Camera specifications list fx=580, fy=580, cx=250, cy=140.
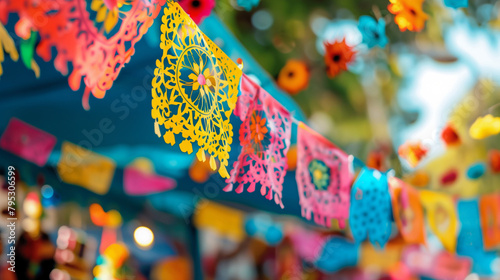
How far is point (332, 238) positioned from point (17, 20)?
3.24 metres

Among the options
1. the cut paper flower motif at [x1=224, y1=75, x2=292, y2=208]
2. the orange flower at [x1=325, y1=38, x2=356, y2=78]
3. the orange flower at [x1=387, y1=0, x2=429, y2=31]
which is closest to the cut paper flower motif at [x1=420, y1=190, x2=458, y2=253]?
the orange flower at [x1=325, y1=38, x2=356, y2=78]

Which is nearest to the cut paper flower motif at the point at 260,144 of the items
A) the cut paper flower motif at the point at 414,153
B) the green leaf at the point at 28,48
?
the green leaf at the point at 28,48

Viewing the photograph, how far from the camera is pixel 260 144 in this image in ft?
5.73

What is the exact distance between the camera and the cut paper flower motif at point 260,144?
64.6 inches

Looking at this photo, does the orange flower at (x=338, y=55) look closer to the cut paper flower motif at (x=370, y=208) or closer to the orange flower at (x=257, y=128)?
the cut paper flower motif at (x=370, y=208)

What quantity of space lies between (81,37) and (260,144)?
0.71 m

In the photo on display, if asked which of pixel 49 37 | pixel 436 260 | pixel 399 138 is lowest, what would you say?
pixel 49 37

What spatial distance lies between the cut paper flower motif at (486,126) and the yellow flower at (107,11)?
2.94 meters

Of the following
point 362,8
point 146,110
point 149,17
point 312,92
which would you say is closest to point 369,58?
point 312,92

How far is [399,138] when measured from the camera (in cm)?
430

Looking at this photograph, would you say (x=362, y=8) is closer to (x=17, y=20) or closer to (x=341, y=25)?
(x=341, y=25)

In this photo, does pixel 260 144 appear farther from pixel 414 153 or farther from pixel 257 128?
pixel 414 153

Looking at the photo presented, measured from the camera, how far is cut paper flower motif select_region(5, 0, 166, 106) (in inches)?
45.3

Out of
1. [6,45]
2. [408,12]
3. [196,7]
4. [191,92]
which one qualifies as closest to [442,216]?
[408,12]
